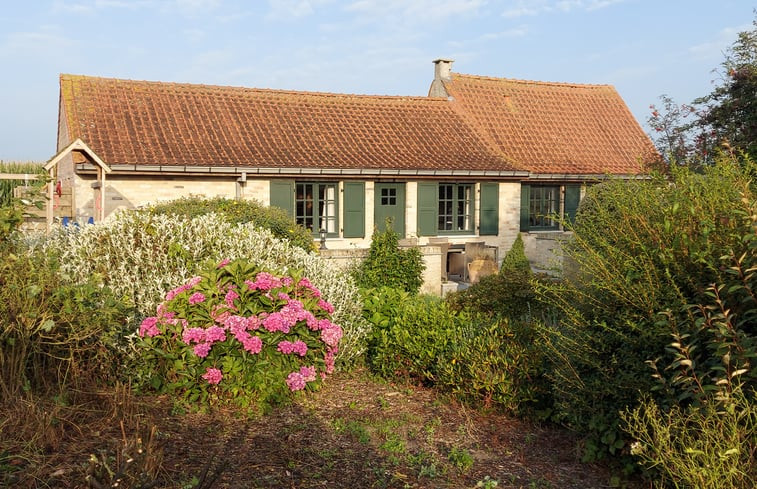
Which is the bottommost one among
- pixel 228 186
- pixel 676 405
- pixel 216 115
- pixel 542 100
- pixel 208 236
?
pixel 676 405

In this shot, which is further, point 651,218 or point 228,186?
point 228,186

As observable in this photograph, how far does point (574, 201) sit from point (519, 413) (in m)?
16.6

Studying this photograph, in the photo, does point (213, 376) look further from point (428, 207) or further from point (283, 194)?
point (428, 207)

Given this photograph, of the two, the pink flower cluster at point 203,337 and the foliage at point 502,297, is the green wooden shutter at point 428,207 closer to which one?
the foliage at point 502,297

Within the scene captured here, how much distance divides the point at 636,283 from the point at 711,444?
3.59ft

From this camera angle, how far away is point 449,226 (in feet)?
62.8

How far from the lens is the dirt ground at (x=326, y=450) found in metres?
4.01

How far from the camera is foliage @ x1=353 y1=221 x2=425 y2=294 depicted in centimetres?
1213

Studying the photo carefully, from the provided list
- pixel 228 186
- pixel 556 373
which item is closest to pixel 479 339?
pixel 556 373

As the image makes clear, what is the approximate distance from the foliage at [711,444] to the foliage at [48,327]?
13.3 ft

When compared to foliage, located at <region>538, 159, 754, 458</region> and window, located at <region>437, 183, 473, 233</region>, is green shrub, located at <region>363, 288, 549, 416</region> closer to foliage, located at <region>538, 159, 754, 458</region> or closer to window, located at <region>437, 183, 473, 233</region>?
foliage, located at <region>538, 159, 754, 458</region>

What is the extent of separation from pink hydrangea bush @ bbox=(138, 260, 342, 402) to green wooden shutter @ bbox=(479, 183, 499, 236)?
13.6 meters

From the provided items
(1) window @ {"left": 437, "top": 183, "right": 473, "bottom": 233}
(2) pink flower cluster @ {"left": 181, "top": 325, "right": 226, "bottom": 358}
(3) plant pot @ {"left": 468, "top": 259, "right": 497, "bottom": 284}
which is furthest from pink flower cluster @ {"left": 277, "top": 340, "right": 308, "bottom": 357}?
(1) window @ {"left": 437, "top": 183, "right": 473, "bottom": 233}

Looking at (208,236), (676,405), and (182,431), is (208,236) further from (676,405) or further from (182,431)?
(676,405)
